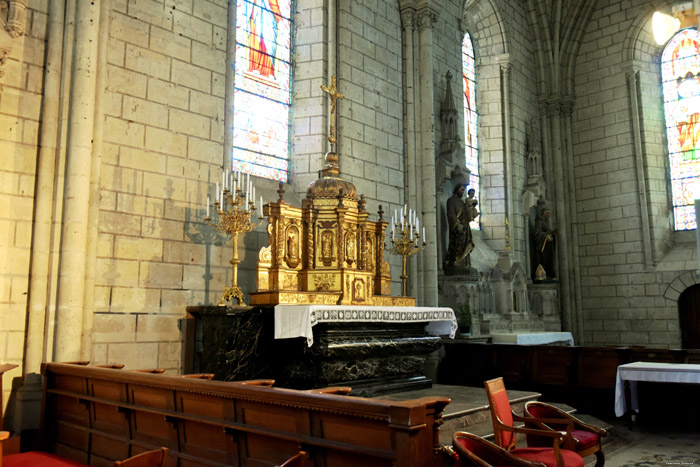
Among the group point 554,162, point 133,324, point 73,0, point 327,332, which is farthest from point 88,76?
Result: point 554,162

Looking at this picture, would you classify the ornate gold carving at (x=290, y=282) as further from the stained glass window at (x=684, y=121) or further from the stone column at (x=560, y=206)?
the stained glass window at (x=684, y=121)

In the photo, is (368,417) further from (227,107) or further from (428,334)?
(227,107)

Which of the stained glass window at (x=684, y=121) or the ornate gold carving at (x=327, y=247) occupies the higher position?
the stained glass window at (x=684, y=121)

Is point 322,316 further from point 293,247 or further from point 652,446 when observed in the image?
point 652,446

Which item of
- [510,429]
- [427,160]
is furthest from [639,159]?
[510,429]

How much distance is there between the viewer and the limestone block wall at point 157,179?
604cm

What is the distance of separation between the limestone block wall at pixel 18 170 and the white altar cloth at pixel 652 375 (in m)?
5.99

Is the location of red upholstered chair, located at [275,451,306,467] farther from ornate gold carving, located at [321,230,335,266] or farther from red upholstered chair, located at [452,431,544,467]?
ornate gold carving, located at [321,230,335,266]

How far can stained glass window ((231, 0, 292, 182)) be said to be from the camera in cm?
795

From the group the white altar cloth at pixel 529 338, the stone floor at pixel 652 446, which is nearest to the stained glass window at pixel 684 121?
the white altar cloth at pixel 529 338

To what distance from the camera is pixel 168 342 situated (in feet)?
20.9

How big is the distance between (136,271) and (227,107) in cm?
238

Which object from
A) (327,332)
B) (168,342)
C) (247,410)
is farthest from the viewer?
(168,342)

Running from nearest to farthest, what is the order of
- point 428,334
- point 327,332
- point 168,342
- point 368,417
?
1. point 368,417
2. point 327,332
3. point 168,342
4. point 428,334
